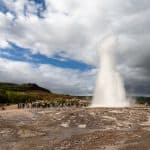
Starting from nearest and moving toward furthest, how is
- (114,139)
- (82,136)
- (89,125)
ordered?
(114,139)
(82,136)
(89,125)

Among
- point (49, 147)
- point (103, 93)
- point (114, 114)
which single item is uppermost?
point (103, 93)

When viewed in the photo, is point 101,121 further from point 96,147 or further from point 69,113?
point 96,147

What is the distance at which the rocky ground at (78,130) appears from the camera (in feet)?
114

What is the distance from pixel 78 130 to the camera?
43750 millimetres

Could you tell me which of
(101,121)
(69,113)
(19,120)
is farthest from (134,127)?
(19,120)

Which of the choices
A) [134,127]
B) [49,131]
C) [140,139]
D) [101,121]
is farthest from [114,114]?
[140,139]

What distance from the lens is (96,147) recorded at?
33.3 meters

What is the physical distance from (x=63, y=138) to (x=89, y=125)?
30.5 feet

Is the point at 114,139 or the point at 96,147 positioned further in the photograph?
the point at 114,139

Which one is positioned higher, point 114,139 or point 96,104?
point 96,104

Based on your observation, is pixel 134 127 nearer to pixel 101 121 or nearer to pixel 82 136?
pixel 101 121

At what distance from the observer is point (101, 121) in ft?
162

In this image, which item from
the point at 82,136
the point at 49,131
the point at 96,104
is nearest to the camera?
the point at 82,136

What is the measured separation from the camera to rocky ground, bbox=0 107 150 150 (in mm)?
34688
